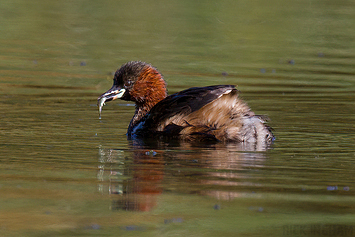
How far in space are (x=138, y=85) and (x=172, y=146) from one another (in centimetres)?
143

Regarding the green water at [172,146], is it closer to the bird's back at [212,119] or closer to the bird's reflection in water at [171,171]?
the bird's reflection in water at [171,171]

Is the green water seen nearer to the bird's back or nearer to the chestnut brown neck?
the bird's back

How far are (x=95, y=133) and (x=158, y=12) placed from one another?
50.3 ft

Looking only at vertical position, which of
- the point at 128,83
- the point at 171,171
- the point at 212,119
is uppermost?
the point at 128,83

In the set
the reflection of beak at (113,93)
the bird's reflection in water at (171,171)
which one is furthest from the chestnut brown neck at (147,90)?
the bird's reflection in water at (171,171)

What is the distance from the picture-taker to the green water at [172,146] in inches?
217

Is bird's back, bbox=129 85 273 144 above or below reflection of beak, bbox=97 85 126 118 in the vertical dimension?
below

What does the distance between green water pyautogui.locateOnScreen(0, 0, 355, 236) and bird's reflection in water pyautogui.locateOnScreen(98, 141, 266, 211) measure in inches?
0.7

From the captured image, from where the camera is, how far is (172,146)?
8.16 metres

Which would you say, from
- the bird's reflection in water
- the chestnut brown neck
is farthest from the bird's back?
the chestnut brown neck

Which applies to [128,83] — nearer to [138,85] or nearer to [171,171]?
[138,85]

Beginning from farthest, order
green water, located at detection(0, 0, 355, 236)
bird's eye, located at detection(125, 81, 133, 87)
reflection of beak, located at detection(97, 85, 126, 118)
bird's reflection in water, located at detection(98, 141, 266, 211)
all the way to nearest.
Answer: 1. bird's eye, located at detection(125, 81, 133, 87)
2. reflection of beak, located at detection(97, 85, 126, 118)
3. bird's reflection in water, located at detection(98, 141, 266, 211)
4. green water, located at detection(0, 0, 355, 236)

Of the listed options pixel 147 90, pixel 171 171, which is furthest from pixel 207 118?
pixel 171 171

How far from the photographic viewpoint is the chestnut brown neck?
30.6ft
